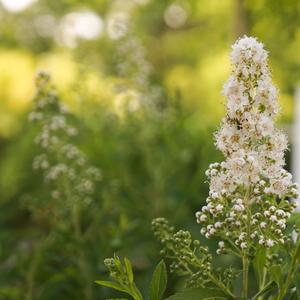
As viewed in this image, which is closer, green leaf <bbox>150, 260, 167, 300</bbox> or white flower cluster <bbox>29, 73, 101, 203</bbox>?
green leaf <bbox>150, 260, 167, 300</bbox>

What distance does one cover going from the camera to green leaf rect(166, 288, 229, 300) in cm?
136

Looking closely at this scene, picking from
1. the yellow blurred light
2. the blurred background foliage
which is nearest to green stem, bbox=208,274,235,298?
the blurred background foliage

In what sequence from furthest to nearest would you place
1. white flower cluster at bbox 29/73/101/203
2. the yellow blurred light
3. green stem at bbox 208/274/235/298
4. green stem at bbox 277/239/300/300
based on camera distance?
the yellow blurred light < white flower cluster at bbox 29/73/101/203 < green stem at bbox 208/274/235/298 < green stem at bbox 277/239/300/300

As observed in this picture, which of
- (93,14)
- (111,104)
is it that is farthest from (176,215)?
(93,14)

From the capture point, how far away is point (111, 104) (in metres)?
4.29

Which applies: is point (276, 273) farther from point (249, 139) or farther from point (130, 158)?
point (130, 158)

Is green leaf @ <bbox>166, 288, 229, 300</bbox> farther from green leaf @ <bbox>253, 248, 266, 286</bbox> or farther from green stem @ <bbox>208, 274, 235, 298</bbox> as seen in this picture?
green leaf @ <bbox>253, 248, 266, 286</bbox>

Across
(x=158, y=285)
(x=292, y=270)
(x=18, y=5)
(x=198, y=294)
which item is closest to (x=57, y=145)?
(x=158, y=285)

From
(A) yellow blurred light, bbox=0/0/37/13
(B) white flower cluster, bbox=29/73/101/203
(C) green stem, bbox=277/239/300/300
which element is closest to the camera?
(C) green stem, bbox=277/239/300/300

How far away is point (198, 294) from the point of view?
1.38 meters

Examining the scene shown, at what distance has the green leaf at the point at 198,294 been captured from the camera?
4.47 ft

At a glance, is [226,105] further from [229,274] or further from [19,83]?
[19,83]

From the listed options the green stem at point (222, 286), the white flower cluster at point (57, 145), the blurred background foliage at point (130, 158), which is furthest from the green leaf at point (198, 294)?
the white flower cluster at point (57, 145)

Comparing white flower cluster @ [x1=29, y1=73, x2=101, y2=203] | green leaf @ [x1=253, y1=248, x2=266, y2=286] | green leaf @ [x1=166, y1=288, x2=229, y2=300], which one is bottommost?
green leaf @ [x1=166, y1=288, x2=229, y2=300]
